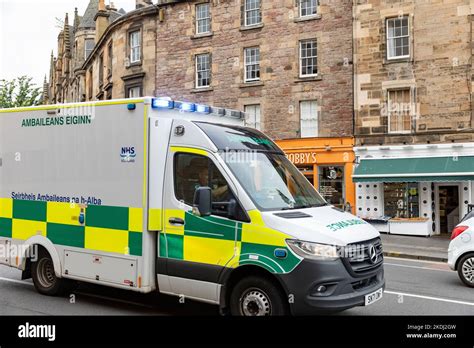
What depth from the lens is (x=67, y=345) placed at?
5586 millimetres

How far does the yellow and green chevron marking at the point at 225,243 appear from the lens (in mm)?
5715

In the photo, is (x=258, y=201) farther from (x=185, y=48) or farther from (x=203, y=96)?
(x=185, y=48)

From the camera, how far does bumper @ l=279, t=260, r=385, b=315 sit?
5.54 metres

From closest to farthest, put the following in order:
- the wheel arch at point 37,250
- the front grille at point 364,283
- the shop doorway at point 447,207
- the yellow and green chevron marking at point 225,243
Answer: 1. the yellow and green chevron marking at point 225,243
2. the front grille at point 364,283
3. the wheel arch at point 37,250
4. the shop doorway at point 447,207

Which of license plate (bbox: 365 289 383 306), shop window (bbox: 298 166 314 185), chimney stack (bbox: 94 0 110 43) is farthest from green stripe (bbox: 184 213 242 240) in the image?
chimney stack (bbox: 94 0 110 43)

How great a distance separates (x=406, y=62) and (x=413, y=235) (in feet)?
24.0

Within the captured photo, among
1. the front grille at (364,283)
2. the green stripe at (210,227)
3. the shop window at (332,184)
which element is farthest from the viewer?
the shop window at (332,184)

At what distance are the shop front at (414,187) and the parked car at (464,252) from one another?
9903 millimetres

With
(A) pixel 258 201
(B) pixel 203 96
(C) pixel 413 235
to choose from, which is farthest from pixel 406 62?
(A) pixel 258 201

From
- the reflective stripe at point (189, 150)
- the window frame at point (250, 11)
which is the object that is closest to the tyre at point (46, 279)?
the reflective stripe at point (189, 150)

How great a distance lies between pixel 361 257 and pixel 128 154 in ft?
11.4

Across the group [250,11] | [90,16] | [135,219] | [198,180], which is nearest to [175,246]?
[135,219]

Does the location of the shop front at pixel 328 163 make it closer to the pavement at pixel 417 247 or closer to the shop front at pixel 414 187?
the shop front at pixel 414 187

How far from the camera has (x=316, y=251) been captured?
18.3 ft
